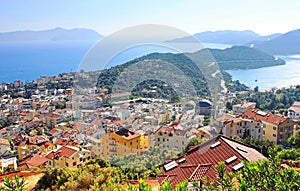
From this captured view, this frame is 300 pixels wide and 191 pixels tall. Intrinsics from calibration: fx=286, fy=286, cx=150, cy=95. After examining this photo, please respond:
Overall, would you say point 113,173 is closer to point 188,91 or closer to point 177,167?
point 177,167

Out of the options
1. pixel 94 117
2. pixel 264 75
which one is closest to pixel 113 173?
pixel 94 117

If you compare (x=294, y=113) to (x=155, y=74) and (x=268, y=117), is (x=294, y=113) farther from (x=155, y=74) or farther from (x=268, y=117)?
(x=155, y=74)

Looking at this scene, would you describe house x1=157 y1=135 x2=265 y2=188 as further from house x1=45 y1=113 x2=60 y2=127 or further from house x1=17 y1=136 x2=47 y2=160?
house x1=45 y1=113 x2=60 y2=127

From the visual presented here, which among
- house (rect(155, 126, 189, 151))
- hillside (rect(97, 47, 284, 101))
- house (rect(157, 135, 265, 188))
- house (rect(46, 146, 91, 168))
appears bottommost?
house (rect(46, 146, 91, 168))

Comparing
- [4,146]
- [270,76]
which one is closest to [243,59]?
[270,76]

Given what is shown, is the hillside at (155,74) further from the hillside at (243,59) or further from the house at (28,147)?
the hillside at (243,59)

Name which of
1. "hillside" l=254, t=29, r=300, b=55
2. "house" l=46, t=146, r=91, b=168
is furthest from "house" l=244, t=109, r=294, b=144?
"hillside" l=254, t=29, r=300, b=55

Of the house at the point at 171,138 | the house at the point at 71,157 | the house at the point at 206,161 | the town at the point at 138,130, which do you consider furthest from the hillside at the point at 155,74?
the house at the point at 71,157

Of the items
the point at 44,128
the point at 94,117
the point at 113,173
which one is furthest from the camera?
the point at 44,128
